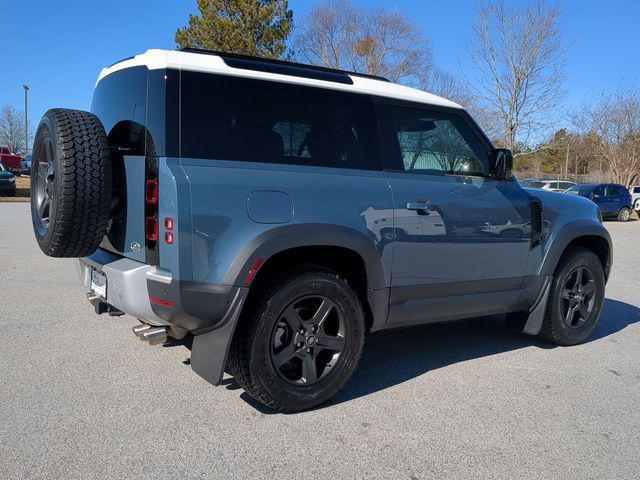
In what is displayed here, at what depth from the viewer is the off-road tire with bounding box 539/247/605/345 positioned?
4.76 metres

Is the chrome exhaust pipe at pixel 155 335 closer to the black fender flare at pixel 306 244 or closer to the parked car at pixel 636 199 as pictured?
the black fender flare at pixel 306 244

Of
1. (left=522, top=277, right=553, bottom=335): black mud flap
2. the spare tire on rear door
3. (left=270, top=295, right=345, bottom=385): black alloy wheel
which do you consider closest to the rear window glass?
the spare tire on rear door

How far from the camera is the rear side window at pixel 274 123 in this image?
9.96ft

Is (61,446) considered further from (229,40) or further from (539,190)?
(229,40)

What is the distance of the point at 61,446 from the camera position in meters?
2.83

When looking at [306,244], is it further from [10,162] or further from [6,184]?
[10,162]

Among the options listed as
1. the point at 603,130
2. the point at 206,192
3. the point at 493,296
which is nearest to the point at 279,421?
the point at 206,192

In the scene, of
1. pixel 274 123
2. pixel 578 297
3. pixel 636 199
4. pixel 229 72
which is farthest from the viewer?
pixel 636 199

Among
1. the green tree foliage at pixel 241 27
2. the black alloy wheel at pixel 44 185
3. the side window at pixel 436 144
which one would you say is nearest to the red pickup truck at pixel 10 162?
the green tree foliage at pixel 241 27

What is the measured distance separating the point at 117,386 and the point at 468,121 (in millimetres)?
3210

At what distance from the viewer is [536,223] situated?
14.8 feet

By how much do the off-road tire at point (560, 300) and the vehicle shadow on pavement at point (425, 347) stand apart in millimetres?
222

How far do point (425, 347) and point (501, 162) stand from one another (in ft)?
5.62

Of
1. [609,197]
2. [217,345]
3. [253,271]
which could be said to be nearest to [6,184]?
[217,345]
